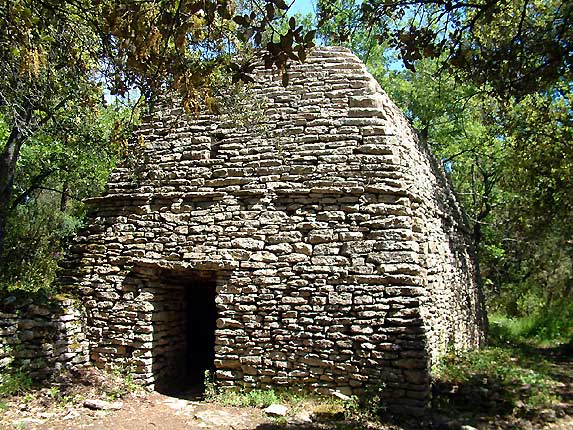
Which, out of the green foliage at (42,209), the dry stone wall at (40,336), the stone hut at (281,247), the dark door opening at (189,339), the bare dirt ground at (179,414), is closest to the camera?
the bare dirt ground at (179,414)

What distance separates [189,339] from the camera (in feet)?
27.3

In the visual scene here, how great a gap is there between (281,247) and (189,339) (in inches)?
115

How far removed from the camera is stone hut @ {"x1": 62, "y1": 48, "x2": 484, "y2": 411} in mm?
6102

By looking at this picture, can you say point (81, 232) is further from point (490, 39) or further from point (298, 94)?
point (490, 39)

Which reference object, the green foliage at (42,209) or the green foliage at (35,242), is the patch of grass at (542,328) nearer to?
the green foliage at (42,209)

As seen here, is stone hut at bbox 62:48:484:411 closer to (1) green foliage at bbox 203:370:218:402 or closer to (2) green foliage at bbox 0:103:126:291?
(1) green foliage at bbox 203:370:218:402

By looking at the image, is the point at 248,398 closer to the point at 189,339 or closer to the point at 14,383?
the point at 189,339

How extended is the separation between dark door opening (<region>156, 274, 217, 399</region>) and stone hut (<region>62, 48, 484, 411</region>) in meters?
0.05

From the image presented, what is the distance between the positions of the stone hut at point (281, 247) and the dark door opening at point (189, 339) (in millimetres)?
47

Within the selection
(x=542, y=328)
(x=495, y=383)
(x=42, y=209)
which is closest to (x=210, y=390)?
(x=495, y=383)

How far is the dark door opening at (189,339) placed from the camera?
718 centimetres

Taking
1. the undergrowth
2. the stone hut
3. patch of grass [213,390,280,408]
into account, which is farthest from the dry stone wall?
the undergrowth

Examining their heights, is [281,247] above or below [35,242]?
Answer: below

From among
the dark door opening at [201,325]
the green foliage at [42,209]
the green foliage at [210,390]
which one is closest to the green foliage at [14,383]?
the green foliage at [210,390]
